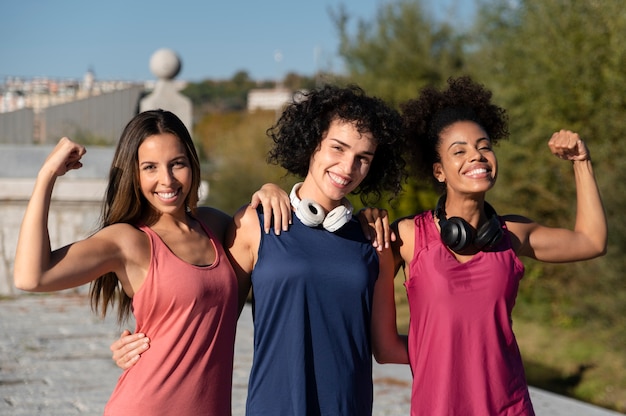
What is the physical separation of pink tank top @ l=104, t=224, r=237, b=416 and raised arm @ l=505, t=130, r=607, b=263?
123 centimetres

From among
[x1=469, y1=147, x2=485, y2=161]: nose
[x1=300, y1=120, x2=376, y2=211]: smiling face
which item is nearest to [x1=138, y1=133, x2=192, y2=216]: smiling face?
[x1=300, y1=120, x2=376, y2=211]: smiling face

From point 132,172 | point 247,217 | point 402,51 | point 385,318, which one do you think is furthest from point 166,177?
point 402,51

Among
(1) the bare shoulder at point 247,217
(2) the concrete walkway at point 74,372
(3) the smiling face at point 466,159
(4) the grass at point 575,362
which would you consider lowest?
(4) the grass at point 575,362

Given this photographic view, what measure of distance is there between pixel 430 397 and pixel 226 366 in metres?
0.72

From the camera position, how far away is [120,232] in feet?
9.73

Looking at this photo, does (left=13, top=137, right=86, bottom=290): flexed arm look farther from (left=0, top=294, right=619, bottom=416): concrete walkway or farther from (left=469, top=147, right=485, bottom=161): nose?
(left=0, top=294, right=619, bottom=416): concrete walkway

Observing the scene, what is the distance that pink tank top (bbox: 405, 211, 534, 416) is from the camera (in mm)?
3047

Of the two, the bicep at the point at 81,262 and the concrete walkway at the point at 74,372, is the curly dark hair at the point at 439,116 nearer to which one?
the bicep at the point at 81,262

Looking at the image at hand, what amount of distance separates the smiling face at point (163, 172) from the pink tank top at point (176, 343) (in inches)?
6.5

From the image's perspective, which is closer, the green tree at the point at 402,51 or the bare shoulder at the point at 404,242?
the bare shoulder at the point at 404,242

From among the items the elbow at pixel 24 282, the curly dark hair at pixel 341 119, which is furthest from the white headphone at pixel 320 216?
the elbow at pixel 24 282

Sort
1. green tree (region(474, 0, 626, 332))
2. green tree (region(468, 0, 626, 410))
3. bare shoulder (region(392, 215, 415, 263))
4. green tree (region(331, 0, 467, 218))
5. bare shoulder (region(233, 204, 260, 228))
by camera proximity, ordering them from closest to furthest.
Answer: bare shoulder (region(233, 204, 260, 228)) → bare shoulder (region(392, 215, 415, 263)) → green tree (region(468, 0, 626, 410)) → green tree (region(474, 0, 626, 332)) → green tree (region(331, 0, 467, 218))

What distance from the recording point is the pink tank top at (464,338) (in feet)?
10.00

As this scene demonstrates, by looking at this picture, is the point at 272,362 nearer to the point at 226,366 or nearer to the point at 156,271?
the point at 226,366
